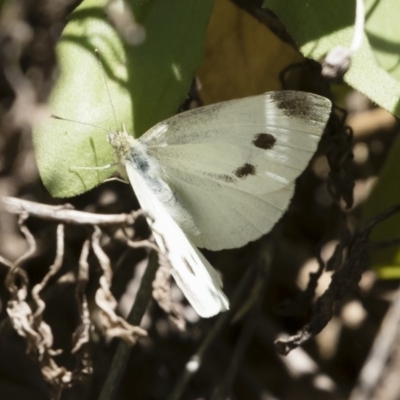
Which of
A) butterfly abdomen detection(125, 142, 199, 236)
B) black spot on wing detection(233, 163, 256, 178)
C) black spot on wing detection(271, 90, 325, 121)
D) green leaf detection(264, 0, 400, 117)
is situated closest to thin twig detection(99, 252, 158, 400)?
butterfly abdomen detection(125, 142, 199, 236)

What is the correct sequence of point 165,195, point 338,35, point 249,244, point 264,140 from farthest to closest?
point 249,244 < point 165,195 < point 264,140 < point 338,35

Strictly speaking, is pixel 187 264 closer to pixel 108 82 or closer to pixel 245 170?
pixel 245 170

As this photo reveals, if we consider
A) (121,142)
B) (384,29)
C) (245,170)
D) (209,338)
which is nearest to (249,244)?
(209,338)

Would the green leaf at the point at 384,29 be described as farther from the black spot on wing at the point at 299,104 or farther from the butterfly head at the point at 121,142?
the butterfly head at the point at 121,142

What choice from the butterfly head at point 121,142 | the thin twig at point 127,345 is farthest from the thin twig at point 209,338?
the butterfly head at point 121,142

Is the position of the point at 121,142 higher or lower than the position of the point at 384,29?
lower

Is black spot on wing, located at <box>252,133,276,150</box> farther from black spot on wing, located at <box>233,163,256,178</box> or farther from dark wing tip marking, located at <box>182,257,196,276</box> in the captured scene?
dark wing tip marking, located at <box>182,257,196,276</box>

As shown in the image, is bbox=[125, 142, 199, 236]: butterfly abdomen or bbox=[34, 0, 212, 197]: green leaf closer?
bbox=[34, 0, 212, 197]: green leaf

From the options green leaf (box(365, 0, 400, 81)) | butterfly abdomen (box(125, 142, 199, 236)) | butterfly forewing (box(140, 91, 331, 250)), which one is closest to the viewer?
green leaf (box(365, 0, 400, 81))
